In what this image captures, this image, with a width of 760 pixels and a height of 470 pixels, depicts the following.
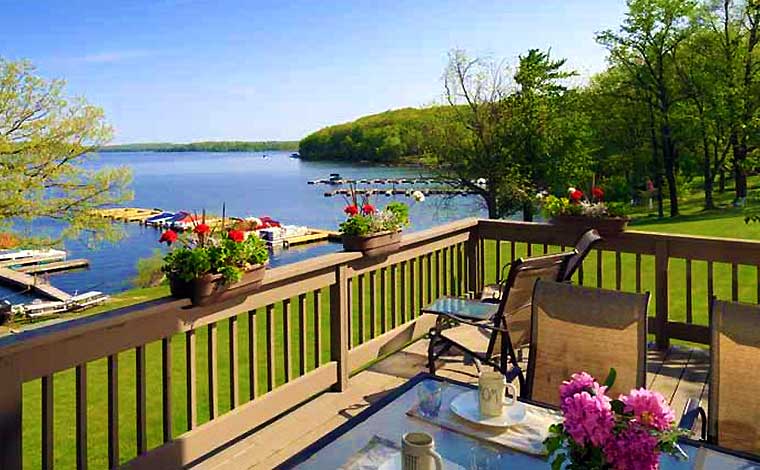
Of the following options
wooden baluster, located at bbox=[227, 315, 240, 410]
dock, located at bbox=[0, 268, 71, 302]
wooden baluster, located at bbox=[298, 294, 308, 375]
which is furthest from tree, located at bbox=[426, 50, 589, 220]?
wooden baluster, located at bbox=[227, 315, 240, 410]

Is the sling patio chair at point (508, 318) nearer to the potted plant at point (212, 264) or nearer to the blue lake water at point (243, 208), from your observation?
the potted plant at point (212, 264)

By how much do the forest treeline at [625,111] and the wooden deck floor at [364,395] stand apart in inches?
723

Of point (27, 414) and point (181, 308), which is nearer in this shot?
point (181, 308)

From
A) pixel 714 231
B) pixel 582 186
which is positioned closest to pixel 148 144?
pixel 582 186

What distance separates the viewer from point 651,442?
116 cm

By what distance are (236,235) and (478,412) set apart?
1.57 metres

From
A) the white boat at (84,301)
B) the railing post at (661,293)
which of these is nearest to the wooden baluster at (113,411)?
the railing post at (661,293)

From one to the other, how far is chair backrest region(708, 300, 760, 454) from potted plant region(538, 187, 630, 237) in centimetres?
261

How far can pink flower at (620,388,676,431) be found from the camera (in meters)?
1.17

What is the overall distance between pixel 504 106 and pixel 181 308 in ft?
76.9

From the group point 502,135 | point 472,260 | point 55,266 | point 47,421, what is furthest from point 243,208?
point 47,421

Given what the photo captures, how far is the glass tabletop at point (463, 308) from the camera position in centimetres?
381

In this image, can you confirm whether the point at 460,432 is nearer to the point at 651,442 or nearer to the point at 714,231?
the point at 651,442

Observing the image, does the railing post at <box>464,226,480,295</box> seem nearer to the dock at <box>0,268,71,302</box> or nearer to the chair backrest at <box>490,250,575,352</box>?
the chair backrest at <box>490,250,575,352</box>
